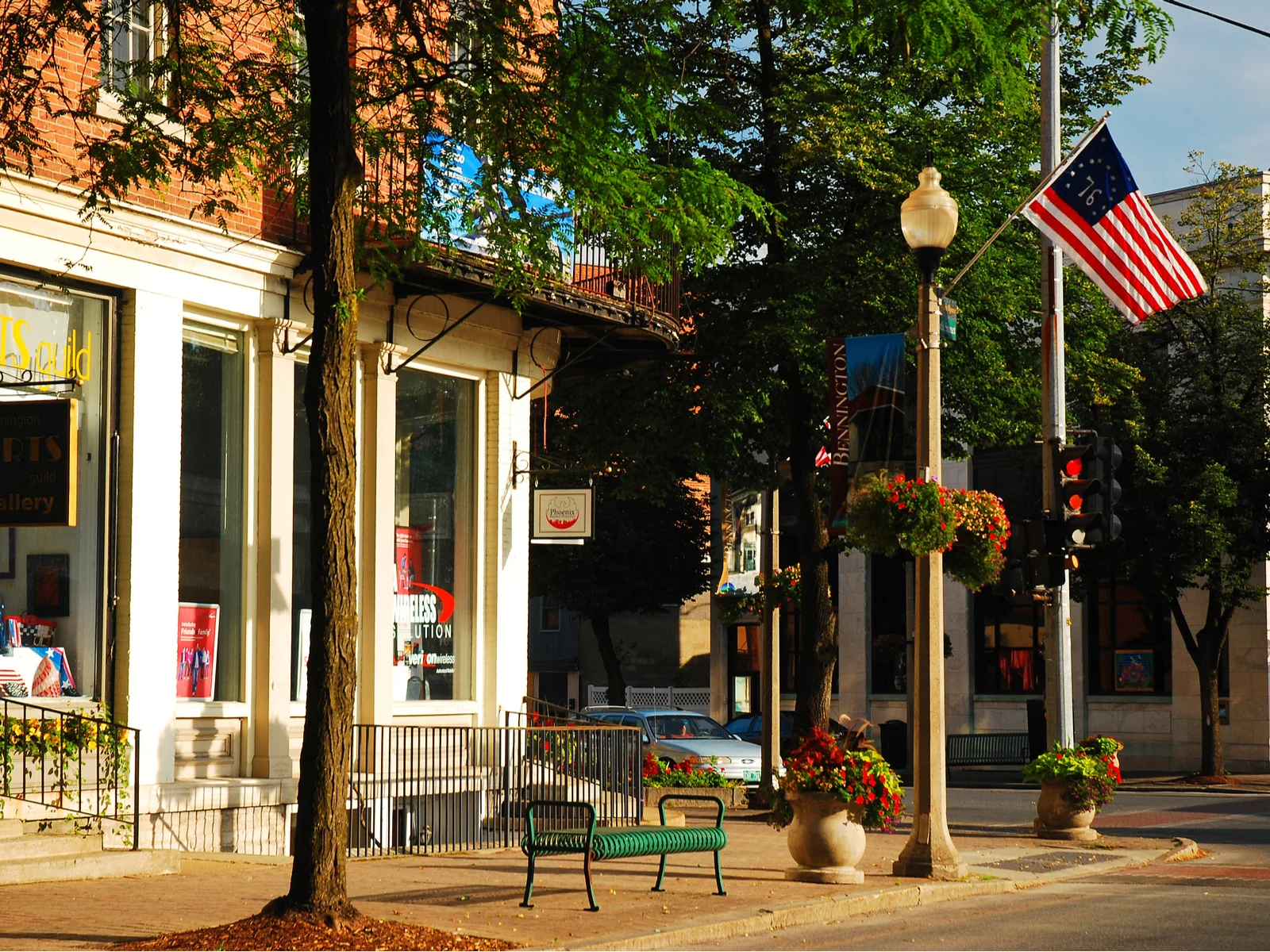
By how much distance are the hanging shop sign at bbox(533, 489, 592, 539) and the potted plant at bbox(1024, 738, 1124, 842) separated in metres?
5.98

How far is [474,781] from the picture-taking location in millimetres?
16672

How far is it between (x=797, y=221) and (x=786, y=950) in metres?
13.3

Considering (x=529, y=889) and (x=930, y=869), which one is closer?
(x=529, y=889)

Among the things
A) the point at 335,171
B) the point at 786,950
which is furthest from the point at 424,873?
the point at 335,171

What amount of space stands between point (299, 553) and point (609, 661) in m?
31.0

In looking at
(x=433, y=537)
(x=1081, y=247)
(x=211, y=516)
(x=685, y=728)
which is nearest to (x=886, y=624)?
(x=685, y=728)

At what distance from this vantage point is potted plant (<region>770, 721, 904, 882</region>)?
12.9 metres

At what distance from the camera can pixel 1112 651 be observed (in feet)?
122

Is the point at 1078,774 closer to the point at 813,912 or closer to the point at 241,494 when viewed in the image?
the point at 813,912

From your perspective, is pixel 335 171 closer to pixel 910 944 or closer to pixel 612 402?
pixel 910 944

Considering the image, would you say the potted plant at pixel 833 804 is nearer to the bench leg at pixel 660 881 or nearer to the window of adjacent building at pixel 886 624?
the bench leg at pixel 660 881

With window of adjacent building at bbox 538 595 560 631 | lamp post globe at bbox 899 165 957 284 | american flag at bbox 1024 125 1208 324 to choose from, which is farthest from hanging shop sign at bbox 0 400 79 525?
window of adjacent building at bbox 538 595 560 631

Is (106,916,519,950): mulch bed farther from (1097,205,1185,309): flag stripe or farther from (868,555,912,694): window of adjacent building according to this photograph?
(868,555,912,694): window of adjacent building

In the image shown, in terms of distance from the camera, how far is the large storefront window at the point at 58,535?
1343 centimetres
